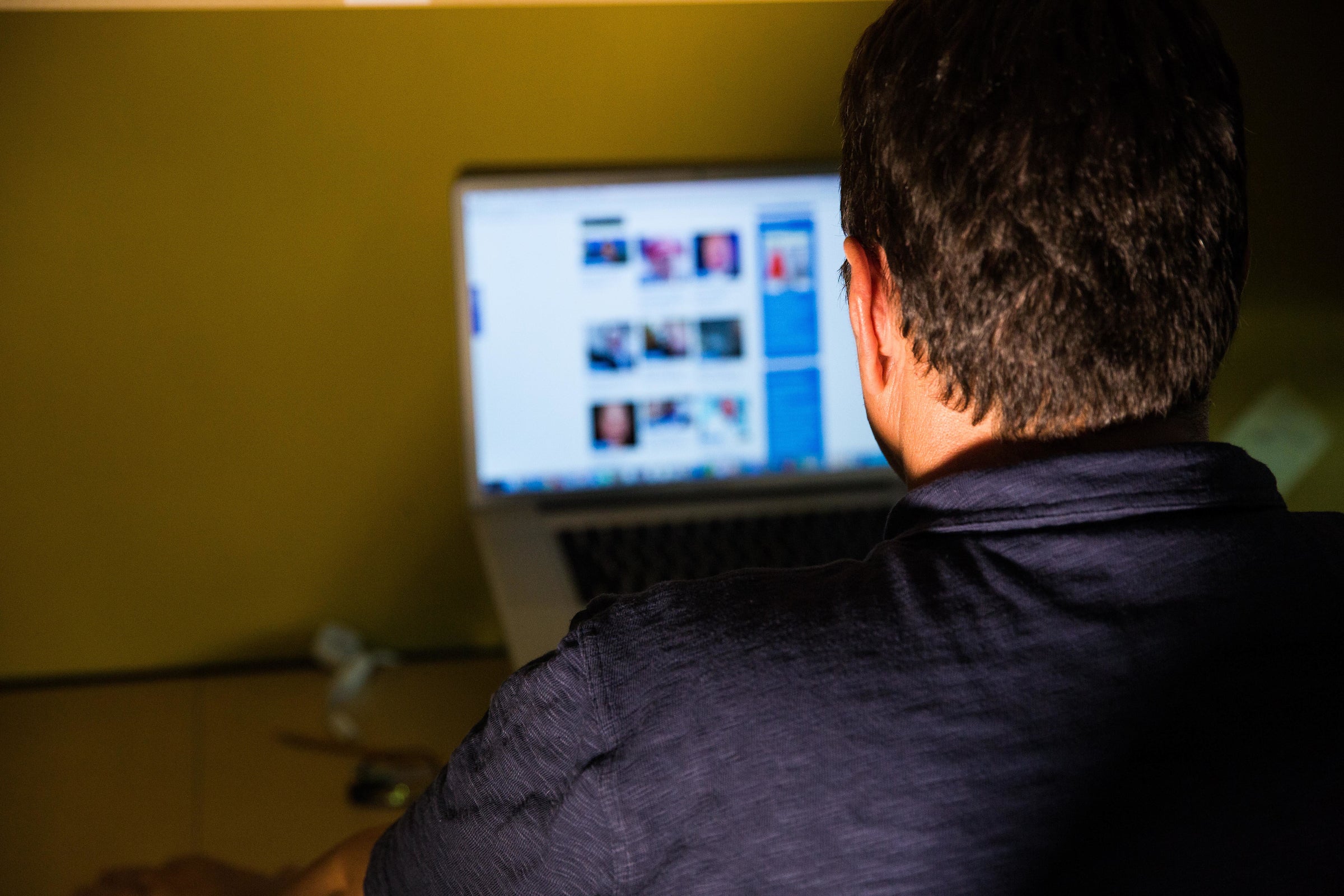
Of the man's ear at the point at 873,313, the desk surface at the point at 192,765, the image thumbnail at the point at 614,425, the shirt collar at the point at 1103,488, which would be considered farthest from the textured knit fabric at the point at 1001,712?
the image thumbnail at the point at 614,425

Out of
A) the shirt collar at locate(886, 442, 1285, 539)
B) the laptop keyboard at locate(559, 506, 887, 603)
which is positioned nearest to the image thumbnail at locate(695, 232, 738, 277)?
the laptop keyboard at locate(559, 506, 887, 603)

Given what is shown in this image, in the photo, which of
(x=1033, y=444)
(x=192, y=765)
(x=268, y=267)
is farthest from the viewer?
(x=268, y=267)

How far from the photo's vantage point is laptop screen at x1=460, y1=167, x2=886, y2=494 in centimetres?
112

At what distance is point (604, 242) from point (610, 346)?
0.35 feet

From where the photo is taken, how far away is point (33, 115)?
103 cm

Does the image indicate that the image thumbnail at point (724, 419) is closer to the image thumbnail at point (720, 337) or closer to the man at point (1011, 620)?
the image thumbnail at point (720, 337)

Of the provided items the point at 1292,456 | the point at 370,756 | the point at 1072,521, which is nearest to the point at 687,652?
the point at 1072,521

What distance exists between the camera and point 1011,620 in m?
0.44

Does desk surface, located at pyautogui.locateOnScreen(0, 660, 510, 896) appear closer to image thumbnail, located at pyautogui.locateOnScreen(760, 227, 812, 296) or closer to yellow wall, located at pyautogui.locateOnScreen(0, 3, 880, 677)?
yellow wall, located at pyautogui.locateOnScreen(0, 3, 880, 677)

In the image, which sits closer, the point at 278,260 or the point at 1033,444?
the point at 1033,444

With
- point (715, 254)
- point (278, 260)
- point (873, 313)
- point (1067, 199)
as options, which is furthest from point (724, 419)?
point (1067, 199)

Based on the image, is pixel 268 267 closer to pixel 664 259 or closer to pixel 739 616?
pixel 664 259

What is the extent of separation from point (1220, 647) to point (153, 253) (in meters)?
1.01

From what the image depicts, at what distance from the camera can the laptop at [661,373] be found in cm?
111
